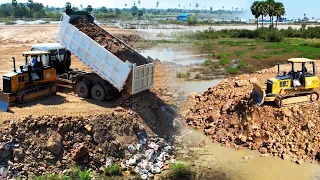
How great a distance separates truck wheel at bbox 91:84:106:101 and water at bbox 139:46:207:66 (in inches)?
679

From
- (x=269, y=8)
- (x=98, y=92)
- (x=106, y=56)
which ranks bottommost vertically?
(x=98, y=92)

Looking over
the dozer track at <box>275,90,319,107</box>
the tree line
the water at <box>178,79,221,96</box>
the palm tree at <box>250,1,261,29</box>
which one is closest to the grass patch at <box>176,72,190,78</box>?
the water at <box>178,79,221,96</box>

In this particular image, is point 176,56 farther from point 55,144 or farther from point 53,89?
point 55,144

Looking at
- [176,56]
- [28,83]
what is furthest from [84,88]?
[176,56]

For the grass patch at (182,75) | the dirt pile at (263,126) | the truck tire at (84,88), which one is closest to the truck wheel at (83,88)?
the truck tire at (84,88)

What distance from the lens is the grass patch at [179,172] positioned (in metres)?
11.5

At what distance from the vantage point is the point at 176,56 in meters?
36.1

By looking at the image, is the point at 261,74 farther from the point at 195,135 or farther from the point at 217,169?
the point at 217,169

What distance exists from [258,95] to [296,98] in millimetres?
1691

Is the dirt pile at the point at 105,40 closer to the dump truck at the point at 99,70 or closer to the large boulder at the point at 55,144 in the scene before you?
the dump truck at the point at 99,70

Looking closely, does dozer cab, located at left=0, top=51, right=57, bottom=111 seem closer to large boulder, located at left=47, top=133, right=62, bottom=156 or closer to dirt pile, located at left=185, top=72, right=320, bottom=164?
large boulder, located at left=47, top=133, right=62, bottom=156

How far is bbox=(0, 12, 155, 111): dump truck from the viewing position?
545 inches

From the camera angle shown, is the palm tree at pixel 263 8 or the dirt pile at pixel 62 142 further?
the palm tree at pixel 263 8

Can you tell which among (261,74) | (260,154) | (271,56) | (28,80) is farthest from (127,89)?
(271,56)
